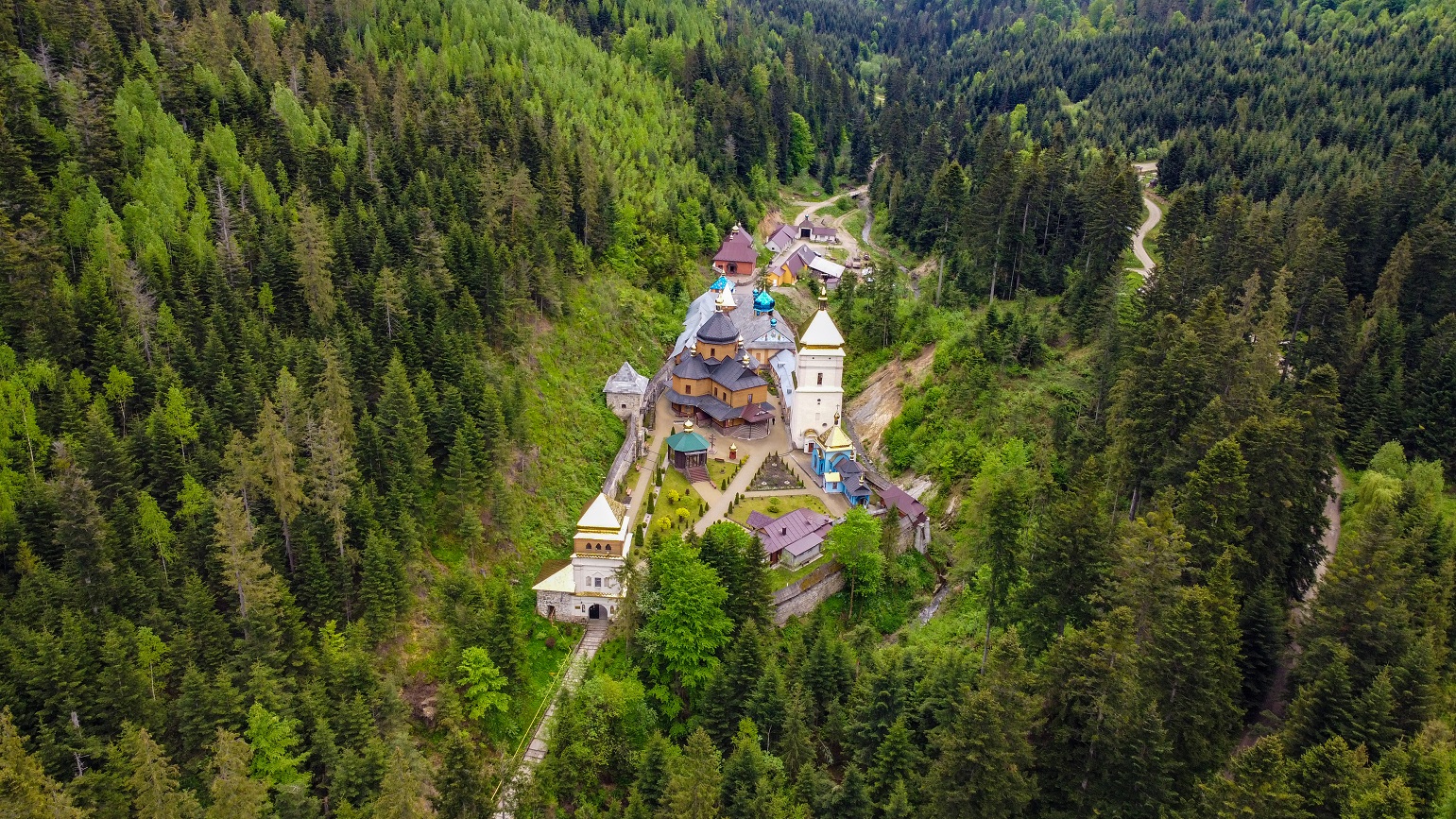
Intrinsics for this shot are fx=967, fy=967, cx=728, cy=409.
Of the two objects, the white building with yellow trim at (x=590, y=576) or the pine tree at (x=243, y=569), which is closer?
the pine tree at (x=243, y=569)

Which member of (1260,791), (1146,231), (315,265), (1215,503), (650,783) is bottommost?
(650,783)

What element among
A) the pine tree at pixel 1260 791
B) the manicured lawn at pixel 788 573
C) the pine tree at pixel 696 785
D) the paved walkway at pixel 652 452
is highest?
the pine tree at pixel 1260 791

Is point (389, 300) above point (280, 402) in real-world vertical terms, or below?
above

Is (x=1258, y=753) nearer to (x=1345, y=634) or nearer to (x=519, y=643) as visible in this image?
(x=1345, y=634)

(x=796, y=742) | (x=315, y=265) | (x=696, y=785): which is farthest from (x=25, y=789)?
(x=315, y=265)

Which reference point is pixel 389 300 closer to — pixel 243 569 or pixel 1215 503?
pixel 243 569

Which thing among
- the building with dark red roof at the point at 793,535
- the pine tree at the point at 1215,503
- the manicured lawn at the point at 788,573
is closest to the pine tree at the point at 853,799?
the manicured lawn at the point at 788,573

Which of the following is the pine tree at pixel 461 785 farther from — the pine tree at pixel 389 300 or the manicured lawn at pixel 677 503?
the pine tree at pixel 389 300
